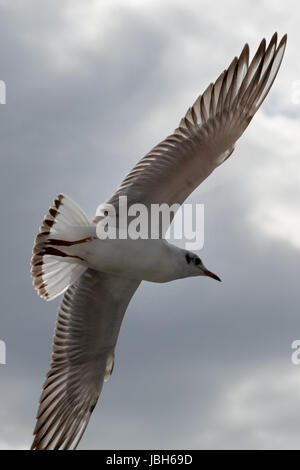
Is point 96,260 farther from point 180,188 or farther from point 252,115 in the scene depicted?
point 252,115

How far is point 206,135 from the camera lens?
376 inches

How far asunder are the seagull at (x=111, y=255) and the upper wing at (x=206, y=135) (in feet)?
0.04

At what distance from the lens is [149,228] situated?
9.57m

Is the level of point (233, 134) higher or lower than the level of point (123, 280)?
higher

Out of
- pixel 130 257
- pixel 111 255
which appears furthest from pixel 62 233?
pixel 130 257

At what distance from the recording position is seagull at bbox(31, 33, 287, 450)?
9367mm

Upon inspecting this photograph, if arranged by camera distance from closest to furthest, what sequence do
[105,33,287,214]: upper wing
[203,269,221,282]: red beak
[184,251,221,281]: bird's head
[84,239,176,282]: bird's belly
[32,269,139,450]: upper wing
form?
[84,239,176,282]: bird's belly → [105,33,287,214]: upper wing → [184,251,221,281]: bird's head → [203,269,221,282]: red beak → [32,269,139,450]: upper wing

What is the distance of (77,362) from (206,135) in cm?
307

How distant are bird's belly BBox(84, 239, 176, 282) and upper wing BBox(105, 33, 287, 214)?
0.47m

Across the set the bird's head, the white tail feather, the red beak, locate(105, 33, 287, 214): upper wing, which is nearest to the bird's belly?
the white tail feather

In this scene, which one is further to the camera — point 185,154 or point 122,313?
point 122,313

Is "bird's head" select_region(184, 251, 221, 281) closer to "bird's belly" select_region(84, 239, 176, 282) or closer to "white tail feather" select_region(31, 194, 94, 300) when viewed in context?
"bird's belly" select_region(84, 239, 176, 282)

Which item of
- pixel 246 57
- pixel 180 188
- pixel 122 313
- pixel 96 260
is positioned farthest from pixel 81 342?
pixel 246 57

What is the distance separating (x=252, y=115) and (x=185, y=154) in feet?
3.04
